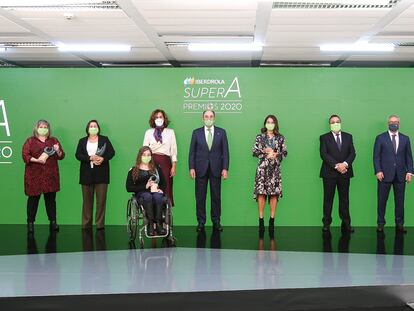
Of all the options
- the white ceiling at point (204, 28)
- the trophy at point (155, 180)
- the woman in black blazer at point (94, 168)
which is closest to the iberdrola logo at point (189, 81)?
the white ceiling at point (204, 28)

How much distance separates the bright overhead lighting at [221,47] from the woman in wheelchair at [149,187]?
1.75m

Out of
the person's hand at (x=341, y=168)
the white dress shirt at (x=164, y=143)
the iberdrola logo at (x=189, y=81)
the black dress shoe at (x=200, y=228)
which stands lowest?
the black dress shoe at (x=200, y=228)

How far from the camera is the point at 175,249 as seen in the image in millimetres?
6066

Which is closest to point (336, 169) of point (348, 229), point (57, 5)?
point (348, 229)

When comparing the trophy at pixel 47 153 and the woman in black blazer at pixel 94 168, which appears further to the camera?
the woman in black blazer at pixel 94 168

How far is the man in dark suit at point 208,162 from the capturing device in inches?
291

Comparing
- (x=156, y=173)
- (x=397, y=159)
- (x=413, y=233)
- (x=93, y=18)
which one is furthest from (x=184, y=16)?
(x=413, y=233)

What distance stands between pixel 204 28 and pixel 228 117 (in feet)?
6.81

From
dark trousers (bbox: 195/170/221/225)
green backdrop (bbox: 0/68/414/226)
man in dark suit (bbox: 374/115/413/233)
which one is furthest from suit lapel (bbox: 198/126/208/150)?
man in dark suit (bbox: 374/115/413/233)

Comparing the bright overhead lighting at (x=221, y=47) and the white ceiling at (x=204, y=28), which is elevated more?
the bright overhead lighting at (x=221, y=47)

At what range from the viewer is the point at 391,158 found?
7.29 metres

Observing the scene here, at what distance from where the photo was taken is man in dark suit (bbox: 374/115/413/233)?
24.0 feet

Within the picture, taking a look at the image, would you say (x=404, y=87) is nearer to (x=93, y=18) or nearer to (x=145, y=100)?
(x=145, y=100)

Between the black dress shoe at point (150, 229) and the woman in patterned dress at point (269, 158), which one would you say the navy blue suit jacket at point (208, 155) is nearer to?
the woman in patterned dress at point (269, 158)
